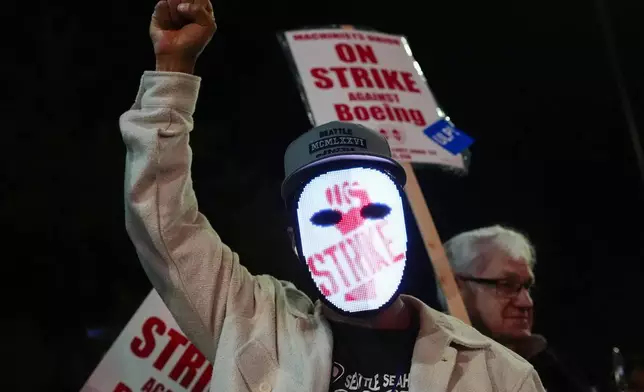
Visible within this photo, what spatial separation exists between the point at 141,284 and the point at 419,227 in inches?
147

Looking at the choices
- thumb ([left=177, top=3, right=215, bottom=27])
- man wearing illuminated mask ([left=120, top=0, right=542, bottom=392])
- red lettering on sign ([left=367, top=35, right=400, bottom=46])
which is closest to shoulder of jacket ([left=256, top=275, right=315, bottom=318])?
man wearing illuminated mask ([left=120, top=0, right=542, bottom=392])

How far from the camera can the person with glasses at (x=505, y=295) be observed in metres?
2.93

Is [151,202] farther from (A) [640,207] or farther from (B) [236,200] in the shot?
(A) [640,207]

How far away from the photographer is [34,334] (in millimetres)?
4734

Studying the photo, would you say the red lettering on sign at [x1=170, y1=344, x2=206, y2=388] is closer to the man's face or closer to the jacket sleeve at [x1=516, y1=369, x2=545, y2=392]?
the man's face

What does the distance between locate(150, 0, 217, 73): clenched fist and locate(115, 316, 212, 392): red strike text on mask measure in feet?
4.77

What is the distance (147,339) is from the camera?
280cm

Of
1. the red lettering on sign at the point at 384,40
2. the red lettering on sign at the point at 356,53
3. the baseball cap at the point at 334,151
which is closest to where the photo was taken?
the baseball cap at the point at 334,151

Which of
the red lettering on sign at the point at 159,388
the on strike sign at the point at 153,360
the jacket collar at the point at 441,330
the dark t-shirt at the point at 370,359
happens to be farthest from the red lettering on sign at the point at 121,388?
the dark t-shirt at the point at 370,359

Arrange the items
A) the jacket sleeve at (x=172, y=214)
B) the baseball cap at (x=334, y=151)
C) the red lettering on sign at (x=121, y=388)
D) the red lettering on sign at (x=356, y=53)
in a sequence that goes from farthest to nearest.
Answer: the red lettering on sign at (x=356, y=53) < the red lettering on sign at (x=121, y=388) < the baseball cap at (x=334, y=151) < the jacket sleeve at (x=172, y=214)

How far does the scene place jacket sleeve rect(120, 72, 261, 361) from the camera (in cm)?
162

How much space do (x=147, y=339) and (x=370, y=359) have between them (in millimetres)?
1428

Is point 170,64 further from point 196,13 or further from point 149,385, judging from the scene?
point 149,385

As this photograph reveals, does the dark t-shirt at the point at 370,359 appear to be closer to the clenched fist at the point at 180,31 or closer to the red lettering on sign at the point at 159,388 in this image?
the clenched fist at the point at 180,31
